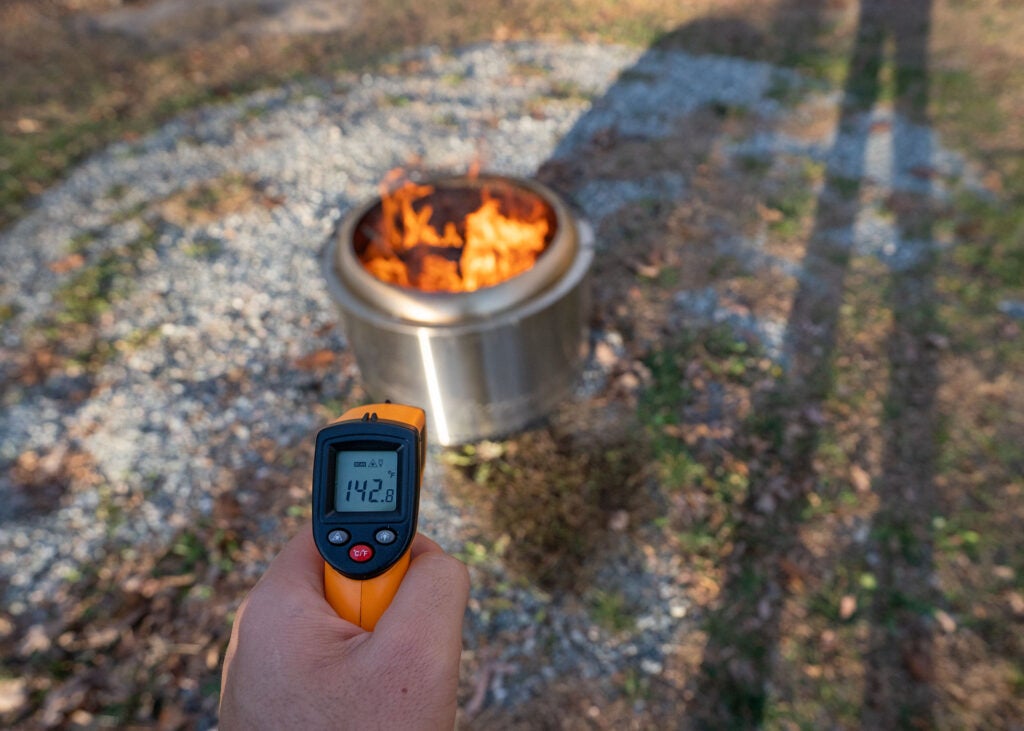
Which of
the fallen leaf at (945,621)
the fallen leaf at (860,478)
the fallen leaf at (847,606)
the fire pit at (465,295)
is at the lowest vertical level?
the fallen leaf at (945,621)

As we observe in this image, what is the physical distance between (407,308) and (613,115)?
5.70 meters

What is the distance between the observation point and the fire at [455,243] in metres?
3.95

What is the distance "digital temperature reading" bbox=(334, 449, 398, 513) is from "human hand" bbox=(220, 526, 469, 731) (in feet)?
1.11

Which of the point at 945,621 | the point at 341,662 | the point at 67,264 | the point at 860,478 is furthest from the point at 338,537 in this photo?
the point at 67,264

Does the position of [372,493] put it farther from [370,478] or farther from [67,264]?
[67,264]

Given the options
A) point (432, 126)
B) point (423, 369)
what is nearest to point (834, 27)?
point (432, 126)

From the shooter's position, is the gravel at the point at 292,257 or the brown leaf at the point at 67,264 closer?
the gravel at the point at 292,257

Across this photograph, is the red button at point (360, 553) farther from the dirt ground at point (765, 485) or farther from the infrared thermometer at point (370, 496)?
the dirt ground at point (765, 485)

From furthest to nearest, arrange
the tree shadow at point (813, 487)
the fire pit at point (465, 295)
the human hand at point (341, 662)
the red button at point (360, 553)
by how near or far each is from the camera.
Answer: the fire pit at point (465, 295)
the tree shadow at point (813, 487)
the red button at point (360, 553)
the human hand at point (341, 662)

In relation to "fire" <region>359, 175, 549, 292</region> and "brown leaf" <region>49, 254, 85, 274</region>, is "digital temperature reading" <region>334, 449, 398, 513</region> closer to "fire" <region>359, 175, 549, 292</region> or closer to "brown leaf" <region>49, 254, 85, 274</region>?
"fire" <region>359, 175, 549, 292</region>

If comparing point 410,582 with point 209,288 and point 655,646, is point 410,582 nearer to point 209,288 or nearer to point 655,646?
point 655,646

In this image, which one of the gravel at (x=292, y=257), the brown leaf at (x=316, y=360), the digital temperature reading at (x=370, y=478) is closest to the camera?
the digital temperature reading at (x=370, y=478)

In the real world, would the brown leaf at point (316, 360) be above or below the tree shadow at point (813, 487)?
above

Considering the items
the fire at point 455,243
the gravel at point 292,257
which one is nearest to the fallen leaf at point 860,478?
the gravel at point 292,257
